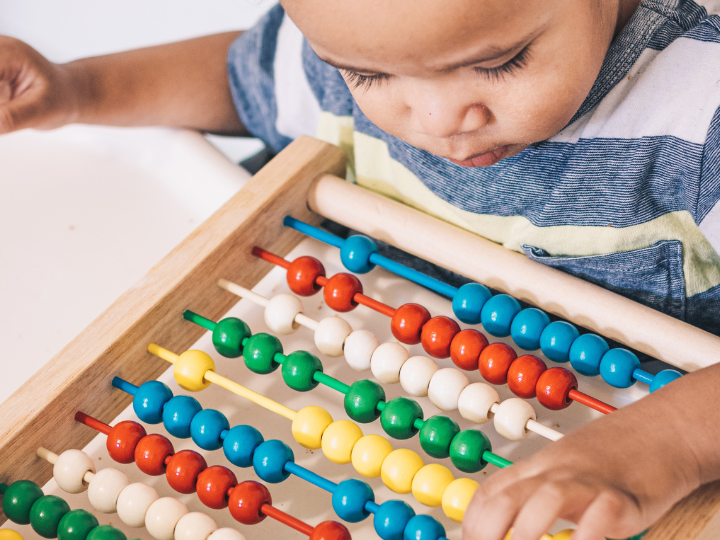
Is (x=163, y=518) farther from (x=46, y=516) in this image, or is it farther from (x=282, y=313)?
(x=282, y=313)

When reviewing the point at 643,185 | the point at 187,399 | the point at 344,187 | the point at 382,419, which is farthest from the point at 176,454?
the point at 643,185

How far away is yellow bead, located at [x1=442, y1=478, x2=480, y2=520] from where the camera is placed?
0.46 meters

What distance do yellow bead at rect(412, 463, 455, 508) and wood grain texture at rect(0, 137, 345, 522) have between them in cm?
23

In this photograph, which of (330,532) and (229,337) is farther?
(229,337)

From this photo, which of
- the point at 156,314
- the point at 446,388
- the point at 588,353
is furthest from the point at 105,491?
the point at 588,353

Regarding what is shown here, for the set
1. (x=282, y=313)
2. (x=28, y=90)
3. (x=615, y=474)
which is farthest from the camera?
(x=28, y=90)

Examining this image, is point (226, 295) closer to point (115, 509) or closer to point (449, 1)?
point (115, 509)

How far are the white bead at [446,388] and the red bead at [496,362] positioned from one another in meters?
0.02

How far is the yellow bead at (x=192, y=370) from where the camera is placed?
56 centimetres

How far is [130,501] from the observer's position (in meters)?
0.49

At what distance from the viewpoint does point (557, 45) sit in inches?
17.3

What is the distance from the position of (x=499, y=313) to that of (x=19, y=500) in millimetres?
354

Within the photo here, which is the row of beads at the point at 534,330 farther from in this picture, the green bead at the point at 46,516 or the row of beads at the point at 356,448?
the green bead at the point at 46,516

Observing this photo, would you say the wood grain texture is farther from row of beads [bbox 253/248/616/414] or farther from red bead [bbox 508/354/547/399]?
red bead [bbox 508/354/547/399]
